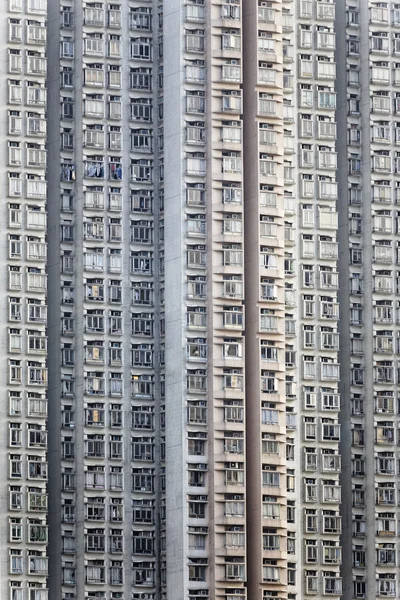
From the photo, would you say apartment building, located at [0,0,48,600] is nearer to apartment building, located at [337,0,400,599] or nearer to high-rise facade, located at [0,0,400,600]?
high-rise facade, located at [0,0,400,600]

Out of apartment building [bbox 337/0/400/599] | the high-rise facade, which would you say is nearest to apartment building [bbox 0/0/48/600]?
the high-rise facade

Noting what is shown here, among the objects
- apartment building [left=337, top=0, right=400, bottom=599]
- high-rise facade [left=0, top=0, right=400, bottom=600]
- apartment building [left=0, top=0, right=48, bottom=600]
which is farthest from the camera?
apartment building [left=337, top=0, right=400, bottom=599]

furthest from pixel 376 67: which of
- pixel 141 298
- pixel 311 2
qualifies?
pixel 141 298

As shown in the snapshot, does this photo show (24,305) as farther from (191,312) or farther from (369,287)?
(369,287)

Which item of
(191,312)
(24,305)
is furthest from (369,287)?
(24,305)

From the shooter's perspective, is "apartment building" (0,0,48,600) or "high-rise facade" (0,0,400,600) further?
"high-rise facade" (0,0,400,600)

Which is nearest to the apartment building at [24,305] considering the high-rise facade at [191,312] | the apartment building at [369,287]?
the high-rise facade at [191,312]

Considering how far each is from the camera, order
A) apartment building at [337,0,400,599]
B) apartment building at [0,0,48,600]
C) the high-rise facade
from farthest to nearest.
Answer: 1. apartment building at [337,0,400,599]
2. the high-rise facade
3. apartment building at [0,0,48,600]

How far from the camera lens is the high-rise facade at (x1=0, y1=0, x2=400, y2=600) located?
390ft

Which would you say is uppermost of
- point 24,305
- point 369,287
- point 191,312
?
point 369,287

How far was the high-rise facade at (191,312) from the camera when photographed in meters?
119

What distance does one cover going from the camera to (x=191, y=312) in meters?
120

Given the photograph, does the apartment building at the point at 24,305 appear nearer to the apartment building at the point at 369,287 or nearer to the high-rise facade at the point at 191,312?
the high-rise facade at the point at 191,312

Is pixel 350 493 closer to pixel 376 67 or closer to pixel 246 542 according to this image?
pixel 246 542
